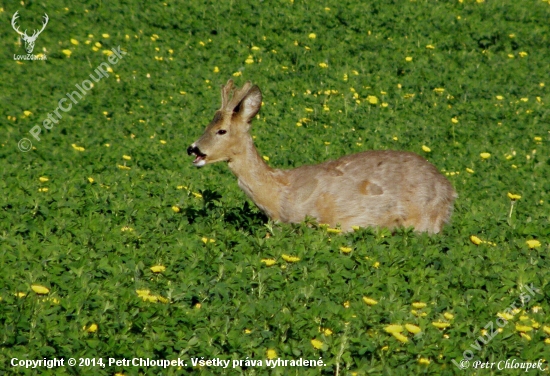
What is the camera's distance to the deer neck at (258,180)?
8.31m

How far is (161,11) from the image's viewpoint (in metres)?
16.4

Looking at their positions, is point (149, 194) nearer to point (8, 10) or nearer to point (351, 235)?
point (351, 235)

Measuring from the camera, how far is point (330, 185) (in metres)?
8.42

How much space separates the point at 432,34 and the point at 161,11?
16.9 ft

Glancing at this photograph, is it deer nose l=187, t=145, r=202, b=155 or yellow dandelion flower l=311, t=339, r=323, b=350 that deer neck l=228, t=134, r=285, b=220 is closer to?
deer nose l=187, t=145, r=202, b=155

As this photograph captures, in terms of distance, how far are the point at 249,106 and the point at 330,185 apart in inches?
45.1

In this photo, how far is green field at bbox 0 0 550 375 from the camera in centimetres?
538

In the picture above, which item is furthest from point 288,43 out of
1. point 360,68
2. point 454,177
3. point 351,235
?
point 351,235

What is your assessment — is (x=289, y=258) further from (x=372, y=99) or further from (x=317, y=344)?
(x=372, y=99)

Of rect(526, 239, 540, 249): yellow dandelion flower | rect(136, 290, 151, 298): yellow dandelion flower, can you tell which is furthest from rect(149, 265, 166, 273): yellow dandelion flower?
rect(526, 239, 540, 249): yellow dandelion flower

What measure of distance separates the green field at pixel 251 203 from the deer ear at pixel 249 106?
88 cm

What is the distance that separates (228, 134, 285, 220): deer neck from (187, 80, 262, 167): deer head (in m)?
0.06

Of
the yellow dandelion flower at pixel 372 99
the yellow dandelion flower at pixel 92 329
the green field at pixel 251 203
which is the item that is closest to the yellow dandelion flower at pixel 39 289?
the green field at pixel 251 203

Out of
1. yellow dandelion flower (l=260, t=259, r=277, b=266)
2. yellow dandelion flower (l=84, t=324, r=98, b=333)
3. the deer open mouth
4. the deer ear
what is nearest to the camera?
yellow dandelion flower (l=84, t=324, r=98, b=333)
